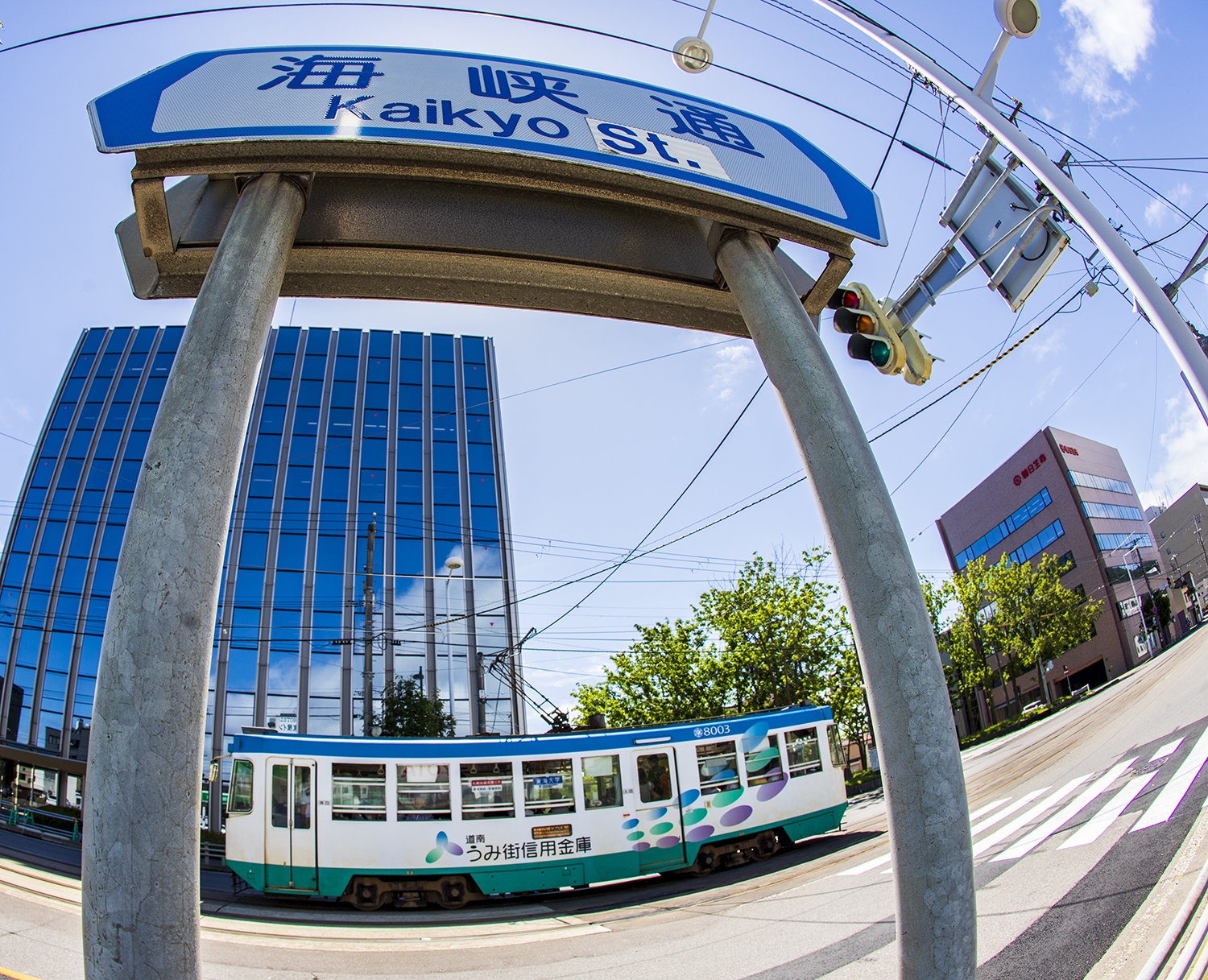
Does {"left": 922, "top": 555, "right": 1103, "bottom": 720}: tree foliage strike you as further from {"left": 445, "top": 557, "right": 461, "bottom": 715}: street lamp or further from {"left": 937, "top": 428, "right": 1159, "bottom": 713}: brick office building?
{"left": 445, "top": 557, "right": 461, "bottom": 715}: street lamp

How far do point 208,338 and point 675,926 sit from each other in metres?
8.18

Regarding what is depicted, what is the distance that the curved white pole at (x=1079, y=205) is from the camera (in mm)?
5402

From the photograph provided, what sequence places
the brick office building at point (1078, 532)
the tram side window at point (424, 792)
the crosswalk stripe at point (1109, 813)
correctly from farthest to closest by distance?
the brick office building at point (1078, 532)
the tram side window at point (424, 792)
the crosswalk stripe at point (1109, 813)

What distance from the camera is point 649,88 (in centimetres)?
401

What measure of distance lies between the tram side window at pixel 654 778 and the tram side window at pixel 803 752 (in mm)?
2683

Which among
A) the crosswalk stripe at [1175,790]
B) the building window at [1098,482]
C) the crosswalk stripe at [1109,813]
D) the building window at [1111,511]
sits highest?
the building window at [1098,482]

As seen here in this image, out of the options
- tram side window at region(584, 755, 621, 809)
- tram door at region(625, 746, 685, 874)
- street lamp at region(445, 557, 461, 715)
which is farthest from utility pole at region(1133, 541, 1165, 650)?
tram side window at region(584, 755, 621, 809)

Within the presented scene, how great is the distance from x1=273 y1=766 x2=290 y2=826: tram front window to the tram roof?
11.5 inches

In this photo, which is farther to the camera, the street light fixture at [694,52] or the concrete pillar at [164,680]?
the street light fixture at [694,52]

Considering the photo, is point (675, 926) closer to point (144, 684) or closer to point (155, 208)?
point (144, 684)

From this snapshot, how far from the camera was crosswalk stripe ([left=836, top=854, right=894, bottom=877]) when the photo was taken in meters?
9.22

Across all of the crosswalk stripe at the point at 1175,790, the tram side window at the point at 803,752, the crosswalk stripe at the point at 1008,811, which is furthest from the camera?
the tram side window at the point at 803,752

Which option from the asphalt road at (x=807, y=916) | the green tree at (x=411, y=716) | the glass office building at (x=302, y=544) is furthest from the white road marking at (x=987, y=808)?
the green tree at (x=411, y=716)

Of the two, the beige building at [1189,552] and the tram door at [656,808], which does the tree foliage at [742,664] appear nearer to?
the tram door at [656,808]
